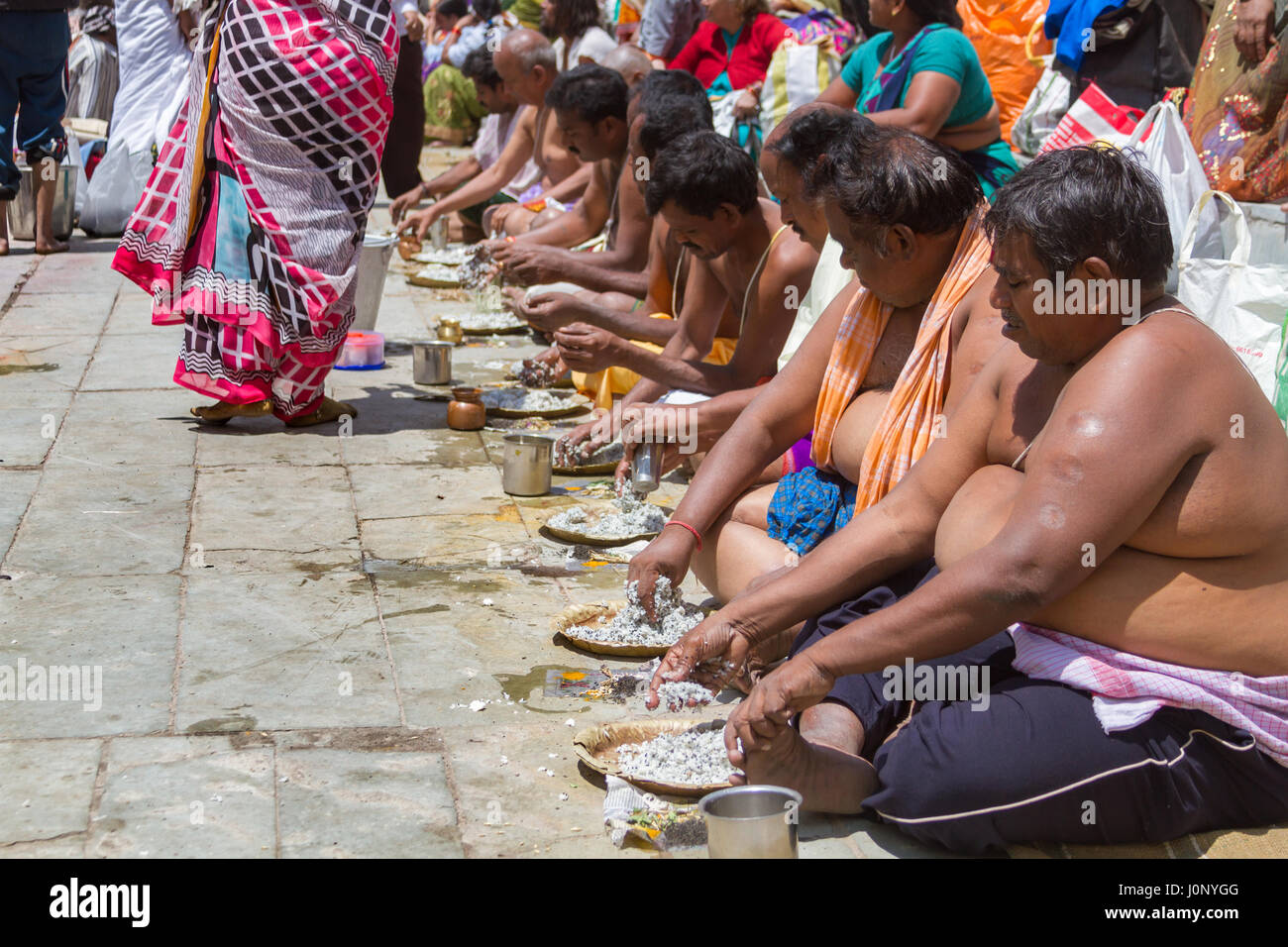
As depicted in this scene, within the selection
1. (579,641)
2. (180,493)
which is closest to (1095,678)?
(579,641)

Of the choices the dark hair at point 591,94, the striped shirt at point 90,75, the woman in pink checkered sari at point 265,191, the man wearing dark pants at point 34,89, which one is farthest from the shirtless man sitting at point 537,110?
the striped shirt at point 90,75

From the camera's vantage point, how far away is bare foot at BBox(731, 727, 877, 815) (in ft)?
8.30

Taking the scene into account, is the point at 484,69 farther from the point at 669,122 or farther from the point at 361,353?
the point at 669,122

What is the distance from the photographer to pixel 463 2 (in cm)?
1588

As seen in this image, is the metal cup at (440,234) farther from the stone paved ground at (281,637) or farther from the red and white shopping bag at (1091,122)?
the red and white shopping bag at (1091,122)

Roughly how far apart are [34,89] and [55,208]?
43.9 inches

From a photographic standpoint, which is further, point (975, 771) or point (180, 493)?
point (180, 493)

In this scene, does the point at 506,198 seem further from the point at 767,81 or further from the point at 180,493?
the point at 180,493

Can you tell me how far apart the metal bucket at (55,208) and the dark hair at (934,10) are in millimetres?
6566

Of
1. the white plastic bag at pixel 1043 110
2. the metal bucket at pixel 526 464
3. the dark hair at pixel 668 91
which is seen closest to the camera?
the metal bucket at pixel 526 464

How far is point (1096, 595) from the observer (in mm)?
2447

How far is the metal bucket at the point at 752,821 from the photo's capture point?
2.35 metres

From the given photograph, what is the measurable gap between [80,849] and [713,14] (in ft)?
20.7

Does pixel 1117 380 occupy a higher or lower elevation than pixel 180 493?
higher
